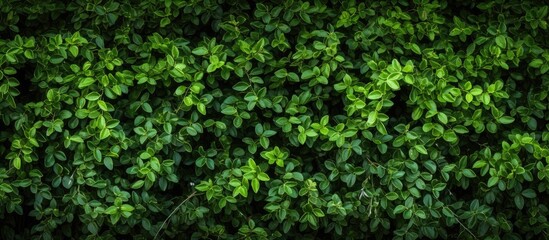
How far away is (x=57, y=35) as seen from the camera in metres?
3.71

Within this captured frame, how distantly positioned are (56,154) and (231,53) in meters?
0.96

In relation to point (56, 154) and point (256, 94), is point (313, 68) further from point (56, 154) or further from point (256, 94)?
point (56, 154)

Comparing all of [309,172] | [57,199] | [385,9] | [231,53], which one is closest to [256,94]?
[231,53]

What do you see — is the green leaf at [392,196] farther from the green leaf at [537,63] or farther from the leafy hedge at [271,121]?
Answer: the green leaf at [537,63]

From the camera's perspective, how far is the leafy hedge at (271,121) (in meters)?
3.65

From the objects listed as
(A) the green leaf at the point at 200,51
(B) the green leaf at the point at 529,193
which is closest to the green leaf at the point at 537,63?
(B) the green leaf at the point at 529,193

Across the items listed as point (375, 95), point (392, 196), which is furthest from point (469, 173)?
point (375, 95)

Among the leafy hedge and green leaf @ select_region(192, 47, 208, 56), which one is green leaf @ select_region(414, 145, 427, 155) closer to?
the leafy hedge

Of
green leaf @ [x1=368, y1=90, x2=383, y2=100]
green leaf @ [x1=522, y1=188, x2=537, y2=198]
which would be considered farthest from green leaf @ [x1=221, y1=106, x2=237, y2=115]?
green leaf @ [x1=522, y1=188, x2=537, y2=198]

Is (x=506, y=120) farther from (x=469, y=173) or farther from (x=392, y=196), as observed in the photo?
(x=392, y=196)

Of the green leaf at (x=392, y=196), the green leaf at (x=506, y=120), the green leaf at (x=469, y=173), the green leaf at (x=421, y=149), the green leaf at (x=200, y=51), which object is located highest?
the green leaf at (x=200, y=51)

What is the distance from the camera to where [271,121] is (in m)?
3.95

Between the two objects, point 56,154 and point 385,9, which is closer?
point 56,154

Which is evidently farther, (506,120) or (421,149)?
(506,120)
